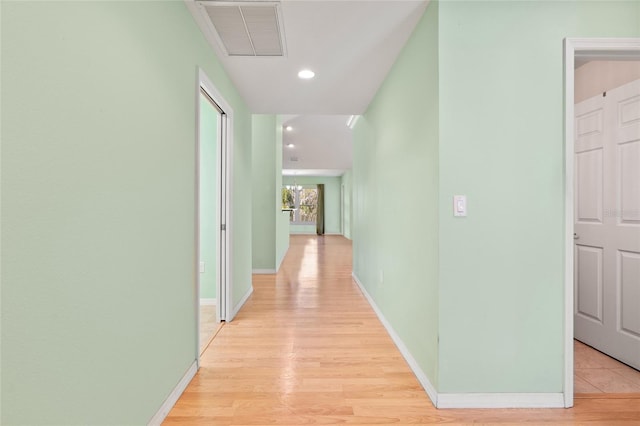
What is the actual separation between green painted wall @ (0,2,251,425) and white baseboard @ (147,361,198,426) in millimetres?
53

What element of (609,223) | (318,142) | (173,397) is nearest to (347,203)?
(318,142)

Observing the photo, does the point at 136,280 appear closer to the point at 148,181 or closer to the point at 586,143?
the point at 148,181

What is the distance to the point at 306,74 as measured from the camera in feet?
9.60

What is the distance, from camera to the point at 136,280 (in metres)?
1.46

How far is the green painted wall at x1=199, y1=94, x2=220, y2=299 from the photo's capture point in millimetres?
3785

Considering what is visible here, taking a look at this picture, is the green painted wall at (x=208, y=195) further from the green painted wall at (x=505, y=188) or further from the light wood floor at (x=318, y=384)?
the green painted wall at (x=505, y=188)

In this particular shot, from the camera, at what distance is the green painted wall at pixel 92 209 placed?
89 centimetres

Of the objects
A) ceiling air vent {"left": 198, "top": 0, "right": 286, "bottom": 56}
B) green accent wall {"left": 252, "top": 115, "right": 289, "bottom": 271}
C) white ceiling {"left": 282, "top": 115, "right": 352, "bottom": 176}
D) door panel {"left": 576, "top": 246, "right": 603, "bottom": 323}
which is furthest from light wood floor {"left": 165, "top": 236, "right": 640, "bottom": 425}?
white ceiling {"left": 282, "top": 115, "right": 352, "bottom": 176}

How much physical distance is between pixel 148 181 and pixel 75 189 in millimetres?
476

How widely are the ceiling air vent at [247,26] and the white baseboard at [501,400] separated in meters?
2.49

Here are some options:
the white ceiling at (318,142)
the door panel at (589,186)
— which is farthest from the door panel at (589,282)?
the white ceiling at (318,142)

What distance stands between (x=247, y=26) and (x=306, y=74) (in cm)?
85

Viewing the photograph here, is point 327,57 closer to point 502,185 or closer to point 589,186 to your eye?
point 502,185

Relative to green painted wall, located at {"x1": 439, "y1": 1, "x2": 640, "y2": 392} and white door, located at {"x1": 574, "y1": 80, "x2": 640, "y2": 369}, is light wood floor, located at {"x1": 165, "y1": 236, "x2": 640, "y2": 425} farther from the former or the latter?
white door, located at {"x1": 574, "y1": 80, "x2": 640, "y2": 369}
